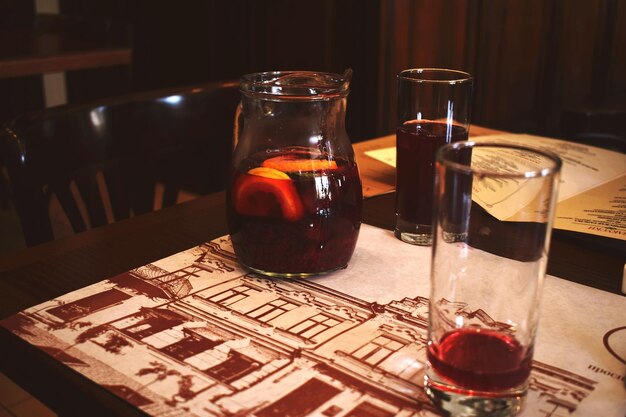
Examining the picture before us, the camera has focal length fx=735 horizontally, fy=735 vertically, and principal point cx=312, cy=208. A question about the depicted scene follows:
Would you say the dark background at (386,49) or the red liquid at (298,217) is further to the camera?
the dark background at (386,49)

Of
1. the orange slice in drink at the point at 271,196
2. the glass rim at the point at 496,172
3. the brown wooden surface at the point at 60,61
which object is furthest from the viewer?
the brown wooden surface at the point at 60,61

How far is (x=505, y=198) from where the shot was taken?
47 centimetres

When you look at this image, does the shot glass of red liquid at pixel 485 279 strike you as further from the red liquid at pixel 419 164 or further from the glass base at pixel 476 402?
the red liquid at pixel 419 164

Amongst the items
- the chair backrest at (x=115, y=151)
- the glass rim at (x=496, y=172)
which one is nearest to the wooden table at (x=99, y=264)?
A: the chair backrest at (x=115, y=151)

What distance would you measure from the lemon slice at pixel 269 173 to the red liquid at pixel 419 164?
175 mm

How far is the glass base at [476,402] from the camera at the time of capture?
47cm

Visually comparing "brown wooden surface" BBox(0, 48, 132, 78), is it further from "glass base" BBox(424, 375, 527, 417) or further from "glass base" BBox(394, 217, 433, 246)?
"glass base" BBox(424, 375, 527, 417)

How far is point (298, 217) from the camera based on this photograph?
67 centimetres

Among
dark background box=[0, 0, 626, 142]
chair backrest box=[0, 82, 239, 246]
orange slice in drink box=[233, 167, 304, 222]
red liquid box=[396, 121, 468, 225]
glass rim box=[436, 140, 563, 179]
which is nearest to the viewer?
glass rim box=[436, 140, 563, 179]

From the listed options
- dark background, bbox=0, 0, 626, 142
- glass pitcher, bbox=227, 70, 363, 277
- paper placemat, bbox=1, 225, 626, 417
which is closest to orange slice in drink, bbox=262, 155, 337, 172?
glass pitcher, bbox=227, 70, 363, 277

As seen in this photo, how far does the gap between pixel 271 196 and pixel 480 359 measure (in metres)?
0.26

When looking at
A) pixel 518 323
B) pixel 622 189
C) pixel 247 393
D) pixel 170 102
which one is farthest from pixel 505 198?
pixel 170 102

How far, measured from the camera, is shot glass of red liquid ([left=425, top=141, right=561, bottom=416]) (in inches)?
18.5

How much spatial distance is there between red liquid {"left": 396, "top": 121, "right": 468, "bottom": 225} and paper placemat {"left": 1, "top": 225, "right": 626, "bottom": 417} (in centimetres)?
6
